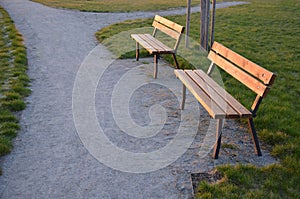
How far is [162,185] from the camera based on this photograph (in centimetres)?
362

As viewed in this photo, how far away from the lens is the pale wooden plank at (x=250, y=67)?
3.90 meters

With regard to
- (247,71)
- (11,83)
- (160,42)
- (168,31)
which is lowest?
(11,83)

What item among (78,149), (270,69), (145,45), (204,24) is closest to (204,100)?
(78,149)

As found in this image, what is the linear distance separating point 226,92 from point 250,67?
448 mm

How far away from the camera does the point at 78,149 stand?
4.36 metres

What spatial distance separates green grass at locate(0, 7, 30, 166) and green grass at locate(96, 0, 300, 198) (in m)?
2.25

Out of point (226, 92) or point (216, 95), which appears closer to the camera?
point (216, 95)

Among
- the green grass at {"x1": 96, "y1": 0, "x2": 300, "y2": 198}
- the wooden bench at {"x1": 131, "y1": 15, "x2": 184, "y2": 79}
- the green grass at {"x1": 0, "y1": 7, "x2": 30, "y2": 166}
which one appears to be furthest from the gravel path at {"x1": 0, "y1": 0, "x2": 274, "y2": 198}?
the wooden bench at {"x1": 131, "y1": 15, "x2": 184, "y2": 79}

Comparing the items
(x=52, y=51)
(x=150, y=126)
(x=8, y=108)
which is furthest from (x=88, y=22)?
(x=150, y=126)

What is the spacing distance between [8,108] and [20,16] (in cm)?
984

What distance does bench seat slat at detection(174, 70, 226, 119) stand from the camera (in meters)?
3.88

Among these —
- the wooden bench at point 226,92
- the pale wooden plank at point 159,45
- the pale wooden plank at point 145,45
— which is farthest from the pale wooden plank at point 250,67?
the pale wooden plank at point 145,45

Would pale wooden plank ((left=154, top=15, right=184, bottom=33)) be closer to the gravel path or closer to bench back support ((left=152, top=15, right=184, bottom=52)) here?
bench back support ((left=152, top=15, right=184, bottom=52))

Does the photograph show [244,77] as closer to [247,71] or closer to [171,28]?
[247,71]
